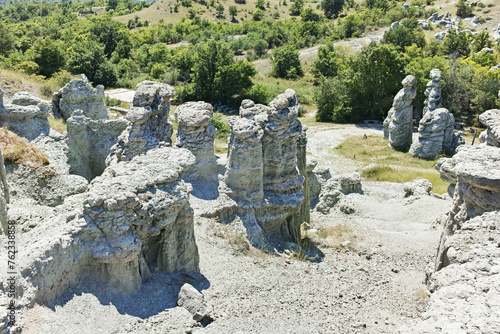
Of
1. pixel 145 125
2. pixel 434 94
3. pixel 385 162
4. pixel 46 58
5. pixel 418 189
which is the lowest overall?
pixel 385 162

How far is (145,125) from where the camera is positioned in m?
14.7

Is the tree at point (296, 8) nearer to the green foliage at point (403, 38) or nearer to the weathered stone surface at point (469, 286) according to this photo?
the green foliage at point (403, 38)

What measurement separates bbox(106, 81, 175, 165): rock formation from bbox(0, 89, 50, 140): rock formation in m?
3.43

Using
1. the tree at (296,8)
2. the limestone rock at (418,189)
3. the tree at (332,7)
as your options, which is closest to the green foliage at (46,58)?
the limestone rock at (418,189)

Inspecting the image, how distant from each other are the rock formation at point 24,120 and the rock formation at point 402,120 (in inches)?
1037

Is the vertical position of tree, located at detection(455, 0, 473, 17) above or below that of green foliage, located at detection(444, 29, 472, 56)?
above

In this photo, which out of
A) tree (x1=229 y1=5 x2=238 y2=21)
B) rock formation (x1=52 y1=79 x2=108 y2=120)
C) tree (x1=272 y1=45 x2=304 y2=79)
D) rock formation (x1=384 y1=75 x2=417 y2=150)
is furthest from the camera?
tree (x1=229 y1=5 x2=238 y2=21)

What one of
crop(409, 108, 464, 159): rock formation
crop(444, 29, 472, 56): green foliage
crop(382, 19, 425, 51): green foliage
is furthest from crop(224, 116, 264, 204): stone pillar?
crop(382, 19, 425, 51): green foliage

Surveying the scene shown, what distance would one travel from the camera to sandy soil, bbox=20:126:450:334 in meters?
8.64

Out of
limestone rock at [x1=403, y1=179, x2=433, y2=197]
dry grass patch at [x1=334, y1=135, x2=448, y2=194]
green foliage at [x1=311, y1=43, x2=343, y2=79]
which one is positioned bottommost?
dry grass patch at [x1=334, y1=135, x2=448, y2=194]

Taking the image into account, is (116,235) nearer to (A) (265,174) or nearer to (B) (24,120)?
(A) (265,174)

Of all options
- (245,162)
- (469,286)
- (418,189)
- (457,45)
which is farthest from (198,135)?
(457,45)

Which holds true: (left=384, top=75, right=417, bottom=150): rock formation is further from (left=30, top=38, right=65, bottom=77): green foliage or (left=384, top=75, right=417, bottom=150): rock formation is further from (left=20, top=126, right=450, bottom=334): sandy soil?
(left=30, top=38, right=65, bottom=77): green foliage

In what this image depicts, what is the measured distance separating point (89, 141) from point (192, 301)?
9.05 meters
